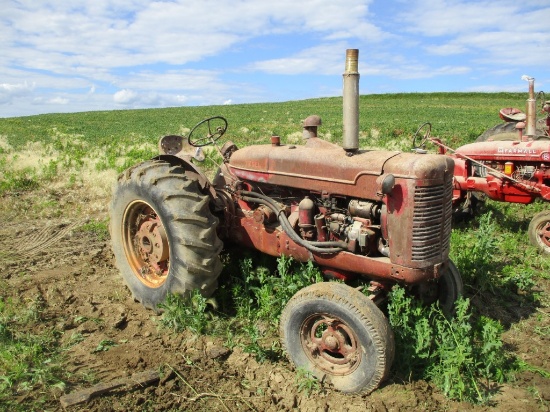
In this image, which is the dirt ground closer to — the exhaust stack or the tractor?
the tractor

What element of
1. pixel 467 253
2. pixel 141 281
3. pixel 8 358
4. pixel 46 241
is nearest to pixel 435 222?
pixel 467 253

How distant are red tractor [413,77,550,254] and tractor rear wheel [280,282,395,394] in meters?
3.28

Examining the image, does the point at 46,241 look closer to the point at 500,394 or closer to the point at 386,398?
the point at 386,398

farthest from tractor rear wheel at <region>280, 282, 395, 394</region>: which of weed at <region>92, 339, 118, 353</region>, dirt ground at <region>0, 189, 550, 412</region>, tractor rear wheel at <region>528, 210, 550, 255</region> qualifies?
tractor rear wheel at <region>528, 210, 550, 255</region>

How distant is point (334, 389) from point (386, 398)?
13.6 inches

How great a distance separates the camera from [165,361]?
351cm

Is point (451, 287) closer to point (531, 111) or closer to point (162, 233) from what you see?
point (162, 233)

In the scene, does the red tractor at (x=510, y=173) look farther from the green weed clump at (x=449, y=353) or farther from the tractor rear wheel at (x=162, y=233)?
the tractor rear wheel at (x=162, y=233)

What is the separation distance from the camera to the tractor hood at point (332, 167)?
3.16 metres

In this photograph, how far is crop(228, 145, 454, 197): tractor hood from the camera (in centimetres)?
316

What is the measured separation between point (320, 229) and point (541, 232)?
12.4 feet

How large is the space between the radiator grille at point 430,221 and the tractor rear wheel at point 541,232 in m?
3.34


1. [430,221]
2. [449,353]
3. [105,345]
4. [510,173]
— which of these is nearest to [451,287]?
[449,353]

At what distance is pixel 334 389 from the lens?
126 inches
